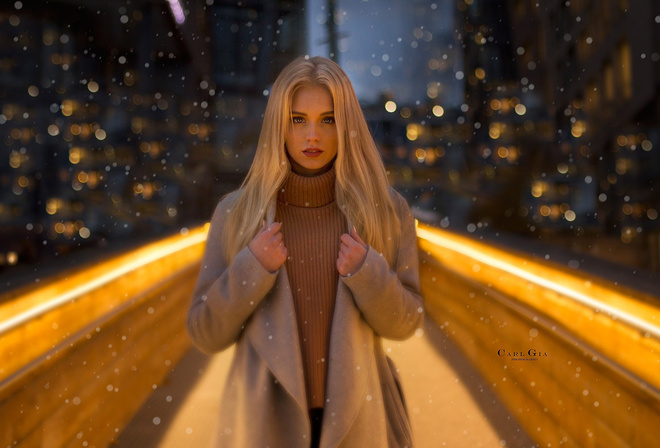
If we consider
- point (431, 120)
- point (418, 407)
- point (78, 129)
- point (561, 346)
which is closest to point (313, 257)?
point (561, 346)

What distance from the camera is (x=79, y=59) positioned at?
42.1m

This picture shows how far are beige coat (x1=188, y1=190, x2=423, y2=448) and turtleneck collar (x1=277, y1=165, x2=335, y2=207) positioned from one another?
2.6 inches

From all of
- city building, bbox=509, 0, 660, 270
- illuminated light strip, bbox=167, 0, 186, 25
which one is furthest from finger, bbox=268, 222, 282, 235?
city building, bbox=509, 0, 660, 270

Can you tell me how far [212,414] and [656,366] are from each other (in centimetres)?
157

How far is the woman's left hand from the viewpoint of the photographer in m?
0.94

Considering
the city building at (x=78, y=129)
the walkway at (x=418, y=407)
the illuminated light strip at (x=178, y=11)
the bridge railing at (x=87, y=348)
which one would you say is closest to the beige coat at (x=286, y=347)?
the bridge railing at (x=87, y=348)

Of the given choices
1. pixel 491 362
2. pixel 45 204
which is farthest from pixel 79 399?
pixel 45 204

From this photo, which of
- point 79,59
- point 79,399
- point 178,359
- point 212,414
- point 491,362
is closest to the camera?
point 79,399

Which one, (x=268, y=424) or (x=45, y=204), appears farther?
(x=45, y=204)

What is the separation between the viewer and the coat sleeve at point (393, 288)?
938 millimetres

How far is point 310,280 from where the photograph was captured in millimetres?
1008

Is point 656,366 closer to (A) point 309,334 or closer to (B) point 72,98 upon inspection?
(A) point 309,334

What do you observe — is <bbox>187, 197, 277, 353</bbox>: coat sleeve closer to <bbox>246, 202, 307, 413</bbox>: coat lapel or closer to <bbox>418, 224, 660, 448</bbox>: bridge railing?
<bbox>246, 202, 307, 413</bbox>: coat lapel

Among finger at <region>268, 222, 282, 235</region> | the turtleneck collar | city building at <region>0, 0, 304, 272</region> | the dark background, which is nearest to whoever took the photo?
finger at <region>268, 222, 282, 235</region>
